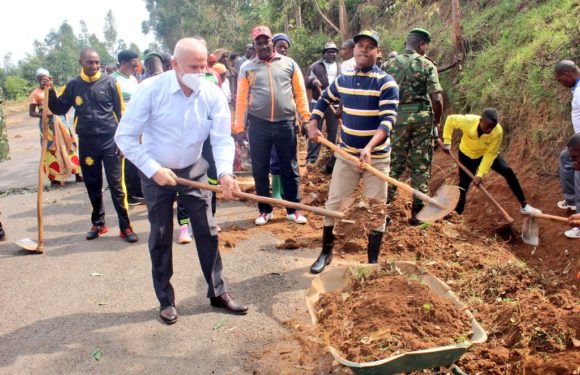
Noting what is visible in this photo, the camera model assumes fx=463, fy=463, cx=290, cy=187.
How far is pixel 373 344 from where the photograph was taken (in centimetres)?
270

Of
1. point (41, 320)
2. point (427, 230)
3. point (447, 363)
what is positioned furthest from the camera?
point (427, 230)

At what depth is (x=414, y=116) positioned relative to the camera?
5.38 m

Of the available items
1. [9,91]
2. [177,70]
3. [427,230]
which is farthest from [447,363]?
[9,91]

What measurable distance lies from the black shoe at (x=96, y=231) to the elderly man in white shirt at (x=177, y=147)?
2512 mm

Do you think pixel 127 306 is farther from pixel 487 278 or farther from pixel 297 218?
pixel 487 278

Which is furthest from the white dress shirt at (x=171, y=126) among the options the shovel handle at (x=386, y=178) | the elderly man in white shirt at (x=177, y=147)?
the shovel handle at (x=386, y=178)

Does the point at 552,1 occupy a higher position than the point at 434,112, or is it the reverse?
the point at 552,1

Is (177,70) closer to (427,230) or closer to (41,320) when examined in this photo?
(41,320)

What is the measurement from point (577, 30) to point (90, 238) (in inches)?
285

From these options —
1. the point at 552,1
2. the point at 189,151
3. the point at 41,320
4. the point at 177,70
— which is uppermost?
the point at 552,1

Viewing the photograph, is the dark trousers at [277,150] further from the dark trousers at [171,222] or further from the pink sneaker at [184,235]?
the dark trousers at [171,222]

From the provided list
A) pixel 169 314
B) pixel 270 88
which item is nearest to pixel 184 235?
pixel 169 314

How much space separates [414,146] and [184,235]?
9.74ft

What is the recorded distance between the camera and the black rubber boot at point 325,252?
460 centimetres
